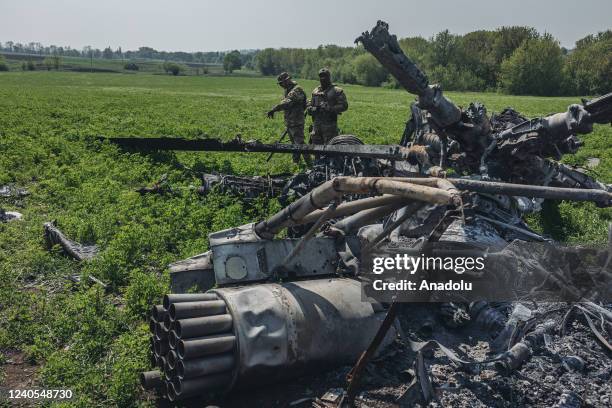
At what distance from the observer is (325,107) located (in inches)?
549

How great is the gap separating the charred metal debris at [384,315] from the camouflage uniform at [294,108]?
7.64m

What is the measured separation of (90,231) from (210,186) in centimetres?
283

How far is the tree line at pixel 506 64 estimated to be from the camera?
60594mm

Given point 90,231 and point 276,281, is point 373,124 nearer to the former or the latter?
point 90,231

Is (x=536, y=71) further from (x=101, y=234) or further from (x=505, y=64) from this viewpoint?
(x=101, y=234)

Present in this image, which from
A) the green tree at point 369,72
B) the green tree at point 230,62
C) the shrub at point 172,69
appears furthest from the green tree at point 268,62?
the green tree at point 369,72

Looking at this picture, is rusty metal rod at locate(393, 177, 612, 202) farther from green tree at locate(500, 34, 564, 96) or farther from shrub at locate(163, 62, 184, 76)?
shrub at locate(163, 62, 184, 76)

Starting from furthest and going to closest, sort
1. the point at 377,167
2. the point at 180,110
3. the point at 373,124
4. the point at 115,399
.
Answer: the point at 180,110 → the point at 373,124 → the point at 377,167 → the point at 115,399

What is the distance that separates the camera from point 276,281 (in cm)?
617

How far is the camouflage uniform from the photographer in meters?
15.2

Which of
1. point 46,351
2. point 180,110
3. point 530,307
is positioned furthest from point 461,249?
point 180,110

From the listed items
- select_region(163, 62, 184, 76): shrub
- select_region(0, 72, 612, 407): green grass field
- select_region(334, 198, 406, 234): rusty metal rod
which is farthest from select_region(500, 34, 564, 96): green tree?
select_region(163, 62, 184, 76): shrub

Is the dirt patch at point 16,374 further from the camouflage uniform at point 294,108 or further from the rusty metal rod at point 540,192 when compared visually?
the camouflage uniform at point 294,108

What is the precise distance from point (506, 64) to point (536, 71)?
12.3ft
